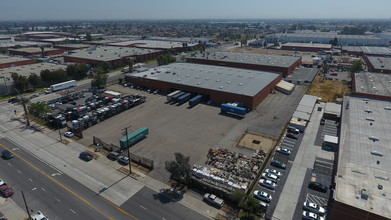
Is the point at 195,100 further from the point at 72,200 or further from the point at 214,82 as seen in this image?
the point at 72,200

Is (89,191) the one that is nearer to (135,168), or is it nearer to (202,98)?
(135,168)

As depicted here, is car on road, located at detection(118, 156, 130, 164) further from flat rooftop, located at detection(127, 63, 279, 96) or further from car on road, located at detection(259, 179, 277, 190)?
flat rooftop, located at detection(127, 63, 279, 96)

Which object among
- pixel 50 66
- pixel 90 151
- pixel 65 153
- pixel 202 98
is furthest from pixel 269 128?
pixel 50 66

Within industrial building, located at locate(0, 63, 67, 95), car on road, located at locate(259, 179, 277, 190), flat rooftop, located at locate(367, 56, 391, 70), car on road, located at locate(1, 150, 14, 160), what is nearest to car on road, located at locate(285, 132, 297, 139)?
car on road, located at locate(259, 179, 277, 190)

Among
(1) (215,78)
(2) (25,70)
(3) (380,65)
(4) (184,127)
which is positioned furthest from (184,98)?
(3) (380,65)

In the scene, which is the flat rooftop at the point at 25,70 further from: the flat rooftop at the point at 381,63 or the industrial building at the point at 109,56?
the flat rooftop at the point at 381,63

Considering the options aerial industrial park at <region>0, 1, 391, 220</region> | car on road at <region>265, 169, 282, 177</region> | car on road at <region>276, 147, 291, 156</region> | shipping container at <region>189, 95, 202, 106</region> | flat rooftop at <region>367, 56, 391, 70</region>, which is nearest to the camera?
aerial industrial park at <region>0, 1, 391, 220</region>
